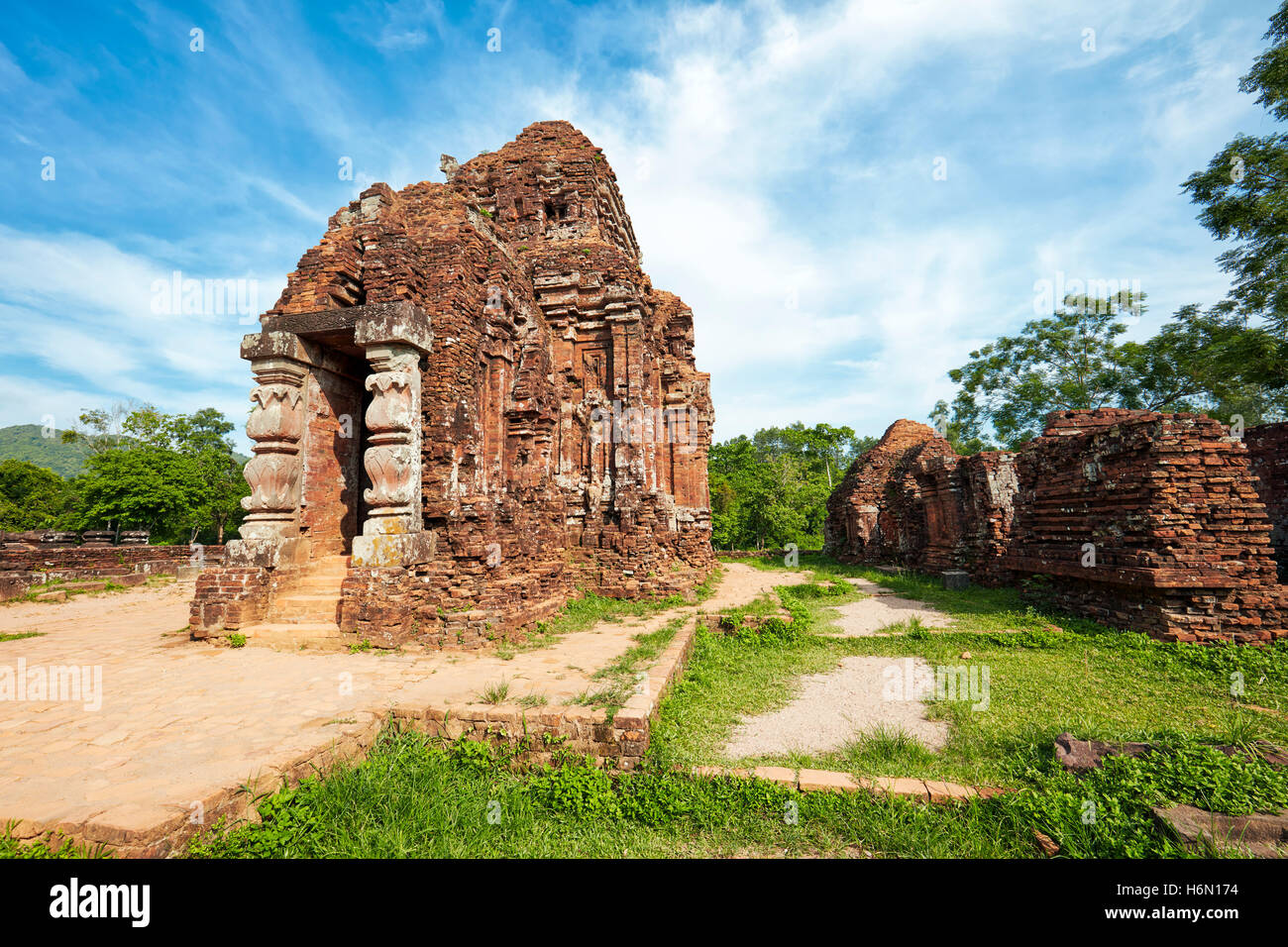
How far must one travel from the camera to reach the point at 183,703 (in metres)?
4.38

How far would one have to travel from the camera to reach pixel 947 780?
11.8 feet

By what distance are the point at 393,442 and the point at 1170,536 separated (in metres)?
11.0

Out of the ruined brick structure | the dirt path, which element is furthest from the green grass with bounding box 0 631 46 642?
the ruined brick structure

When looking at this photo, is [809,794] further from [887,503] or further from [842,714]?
[887,503]

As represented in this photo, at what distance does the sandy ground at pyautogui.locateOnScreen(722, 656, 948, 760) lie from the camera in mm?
4500

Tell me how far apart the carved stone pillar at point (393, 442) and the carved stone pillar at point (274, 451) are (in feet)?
4.22

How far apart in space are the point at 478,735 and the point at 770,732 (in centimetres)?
258

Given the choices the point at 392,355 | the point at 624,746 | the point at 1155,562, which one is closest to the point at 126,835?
the point at 624,746

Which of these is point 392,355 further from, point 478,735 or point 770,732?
point 770,732

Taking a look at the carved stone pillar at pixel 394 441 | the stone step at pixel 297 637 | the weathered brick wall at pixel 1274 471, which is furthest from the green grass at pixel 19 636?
the weathered brick wall at pixel 1274 471

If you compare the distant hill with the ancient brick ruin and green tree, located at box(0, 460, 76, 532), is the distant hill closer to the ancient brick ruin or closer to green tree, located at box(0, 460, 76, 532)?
green tree, located at box(0, 460, 76, 532)

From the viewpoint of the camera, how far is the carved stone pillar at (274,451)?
7.36 meters

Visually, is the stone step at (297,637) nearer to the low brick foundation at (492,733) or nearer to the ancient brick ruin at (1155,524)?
the low brick foundation at (492,733)

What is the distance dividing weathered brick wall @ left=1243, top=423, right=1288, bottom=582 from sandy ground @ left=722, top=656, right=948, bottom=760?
11742 mm
